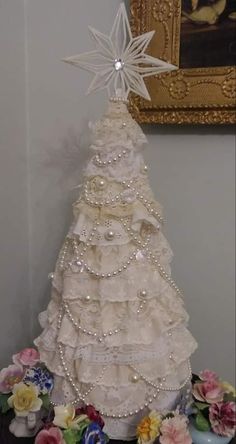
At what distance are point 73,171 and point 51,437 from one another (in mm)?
552

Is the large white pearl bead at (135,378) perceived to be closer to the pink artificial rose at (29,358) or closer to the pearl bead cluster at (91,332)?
the pearl bead cluster at (91,332)

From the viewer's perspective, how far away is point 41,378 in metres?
0.74

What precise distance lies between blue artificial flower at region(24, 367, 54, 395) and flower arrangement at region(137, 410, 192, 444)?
0.51 ft

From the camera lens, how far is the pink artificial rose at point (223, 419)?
0.71 metres

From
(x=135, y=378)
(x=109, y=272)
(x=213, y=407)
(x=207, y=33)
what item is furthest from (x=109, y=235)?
(x=207, y=33)

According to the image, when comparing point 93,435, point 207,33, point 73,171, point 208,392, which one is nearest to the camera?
point 93,435

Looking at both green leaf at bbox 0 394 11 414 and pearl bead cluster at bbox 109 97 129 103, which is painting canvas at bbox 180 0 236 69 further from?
green leaf at bbox 0 394 11 414

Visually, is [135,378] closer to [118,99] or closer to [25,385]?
[25,385]

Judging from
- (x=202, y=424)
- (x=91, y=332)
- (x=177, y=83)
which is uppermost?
(x=177, y=83)

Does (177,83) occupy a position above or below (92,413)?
above

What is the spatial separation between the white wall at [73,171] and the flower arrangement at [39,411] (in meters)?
0.22

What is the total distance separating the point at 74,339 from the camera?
0.71m

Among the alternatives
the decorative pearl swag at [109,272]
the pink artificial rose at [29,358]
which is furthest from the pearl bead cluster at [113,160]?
the pink artificial rose at [29,358]

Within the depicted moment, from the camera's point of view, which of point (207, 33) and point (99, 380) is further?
point (207, 33)
